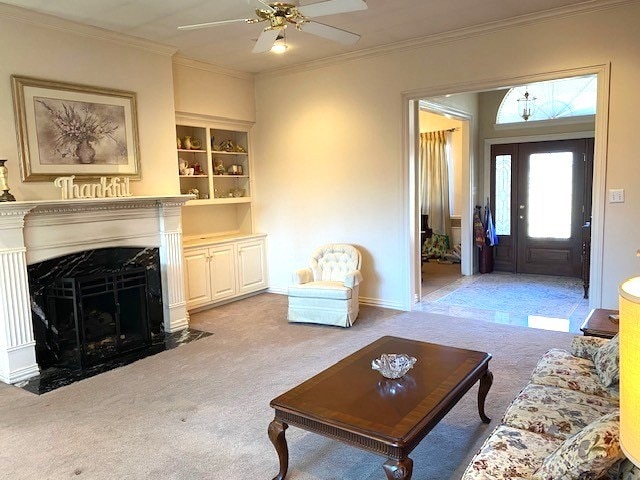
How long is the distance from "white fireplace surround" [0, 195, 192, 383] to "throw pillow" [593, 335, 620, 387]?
3976mm

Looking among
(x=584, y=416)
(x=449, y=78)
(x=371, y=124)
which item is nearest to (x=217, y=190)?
(x=371, y=124)

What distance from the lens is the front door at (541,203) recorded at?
7.20 meters

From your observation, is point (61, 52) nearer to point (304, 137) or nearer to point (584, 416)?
point (304, 137)

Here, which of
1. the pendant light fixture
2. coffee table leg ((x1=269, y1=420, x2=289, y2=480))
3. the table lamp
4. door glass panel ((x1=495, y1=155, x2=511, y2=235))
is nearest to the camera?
the table lamp

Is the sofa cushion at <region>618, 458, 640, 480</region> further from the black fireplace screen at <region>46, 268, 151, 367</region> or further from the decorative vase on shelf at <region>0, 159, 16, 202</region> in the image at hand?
the decorative vase on shelf at <region>0, 159, 16, 202</region>

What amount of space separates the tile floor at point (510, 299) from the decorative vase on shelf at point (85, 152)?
12.9 feet

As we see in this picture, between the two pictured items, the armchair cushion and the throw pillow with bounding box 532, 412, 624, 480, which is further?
the armchair cushion

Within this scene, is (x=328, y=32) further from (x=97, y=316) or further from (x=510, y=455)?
(x=97, y=316)

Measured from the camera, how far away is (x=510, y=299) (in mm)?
6062

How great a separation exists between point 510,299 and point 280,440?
14.8ft

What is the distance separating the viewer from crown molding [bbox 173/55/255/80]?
5.62m

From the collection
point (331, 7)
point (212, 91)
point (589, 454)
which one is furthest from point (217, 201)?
point (589, 454)

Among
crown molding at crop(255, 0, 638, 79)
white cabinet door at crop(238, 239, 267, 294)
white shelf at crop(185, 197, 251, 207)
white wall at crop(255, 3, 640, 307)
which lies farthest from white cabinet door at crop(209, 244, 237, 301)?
crown molding at crop(255, 0, 638, 79)

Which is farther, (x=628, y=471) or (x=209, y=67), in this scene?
(x=209, y=67)
